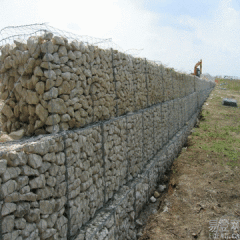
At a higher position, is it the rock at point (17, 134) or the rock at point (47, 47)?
the rock at point (47, 47)

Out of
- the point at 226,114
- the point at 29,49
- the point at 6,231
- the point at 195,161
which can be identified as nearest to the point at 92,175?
the point at 6,231

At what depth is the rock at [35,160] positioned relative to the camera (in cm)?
344

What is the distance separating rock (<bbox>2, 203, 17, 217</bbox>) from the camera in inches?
116

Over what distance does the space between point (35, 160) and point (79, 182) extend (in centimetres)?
137

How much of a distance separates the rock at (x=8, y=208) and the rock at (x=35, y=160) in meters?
0.60

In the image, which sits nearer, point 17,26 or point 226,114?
point 17,26

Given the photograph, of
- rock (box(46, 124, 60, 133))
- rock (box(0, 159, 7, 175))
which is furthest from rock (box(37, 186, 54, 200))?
rock (box(46, 124, 60, 133))

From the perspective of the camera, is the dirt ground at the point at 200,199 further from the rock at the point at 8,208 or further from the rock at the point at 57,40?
the rock at the point at 57,40

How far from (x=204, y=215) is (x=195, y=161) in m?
4.29

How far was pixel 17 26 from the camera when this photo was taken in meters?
4.35

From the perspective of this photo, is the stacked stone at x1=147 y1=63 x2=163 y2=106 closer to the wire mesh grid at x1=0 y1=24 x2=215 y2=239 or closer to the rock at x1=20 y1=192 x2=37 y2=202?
the wire mesh grid at x1=0 y1=24 x2=215 y2=239

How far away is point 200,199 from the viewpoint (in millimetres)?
7949

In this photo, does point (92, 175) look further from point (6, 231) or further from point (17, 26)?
point (17, 26)

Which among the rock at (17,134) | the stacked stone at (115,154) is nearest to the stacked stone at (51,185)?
the stacked stone at (115,154)
